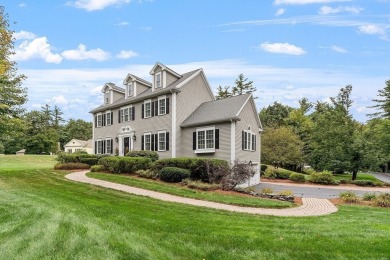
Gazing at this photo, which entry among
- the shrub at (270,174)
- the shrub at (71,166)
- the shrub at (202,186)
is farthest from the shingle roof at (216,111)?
the shrub at (270,174)

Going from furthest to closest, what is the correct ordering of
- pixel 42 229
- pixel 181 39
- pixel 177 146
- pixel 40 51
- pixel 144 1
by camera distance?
pixel 177 146
pixel 40 51
pixel 181 39
pixel 144 1
pixel 42 229

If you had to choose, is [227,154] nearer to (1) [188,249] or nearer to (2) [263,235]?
(2) [263,235]

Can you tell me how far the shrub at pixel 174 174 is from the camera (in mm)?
16453

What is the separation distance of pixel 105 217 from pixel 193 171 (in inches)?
396

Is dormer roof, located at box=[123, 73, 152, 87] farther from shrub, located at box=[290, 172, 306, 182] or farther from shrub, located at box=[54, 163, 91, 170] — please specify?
shrub, located at box=[290, 172, 306, 182]

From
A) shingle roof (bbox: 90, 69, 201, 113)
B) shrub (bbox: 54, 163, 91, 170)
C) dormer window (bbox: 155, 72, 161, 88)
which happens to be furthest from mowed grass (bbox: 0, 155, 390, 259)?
dormer window (bbox: 155, 72, 161, 88)

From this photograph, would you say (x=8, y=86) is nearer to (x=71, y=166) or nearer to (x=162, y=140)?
(x=71, y=166)

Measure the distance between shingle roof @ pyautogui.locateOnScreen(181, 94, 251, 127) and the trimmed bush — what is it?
324 centimetres

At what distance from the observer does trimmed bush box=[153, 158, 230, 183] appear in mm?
16891

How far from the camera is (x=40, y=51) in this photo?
18234 mm

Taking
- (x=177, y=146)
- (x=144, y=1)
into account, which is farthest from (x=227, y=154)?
(x=144, y=1)

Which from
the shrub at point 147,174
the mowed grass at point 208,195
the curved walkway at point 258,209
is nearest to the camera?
the curved walkway at point 258,209

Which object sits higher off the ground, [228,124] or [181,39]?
[181,39]

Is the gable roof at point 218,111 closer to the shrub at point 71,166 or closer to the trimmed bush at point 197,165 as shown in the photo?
the trimmed bush at point 197,165
